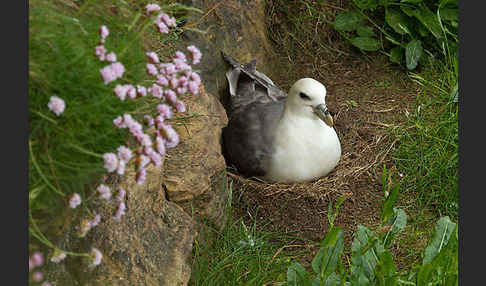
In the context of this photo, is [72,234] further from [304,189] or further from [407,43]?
[407,43]

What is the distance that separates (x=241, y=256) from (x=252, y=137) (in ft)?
3.08

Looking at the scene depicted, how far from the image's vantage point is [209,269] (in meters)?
3.01

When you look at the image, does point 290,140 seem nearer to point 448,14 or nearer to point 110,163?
point 448,14

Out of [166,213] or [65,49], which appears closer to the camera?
[65,49]

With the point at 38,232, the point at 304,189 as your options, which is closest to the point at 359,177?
the point at 304,189

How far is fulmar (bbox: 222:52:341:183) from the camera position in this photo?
12.3 ft

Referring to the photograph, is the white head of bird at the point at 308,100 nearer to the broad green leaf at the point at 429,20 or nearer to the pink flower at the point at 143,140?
the broad green leaf at the point at 429,20

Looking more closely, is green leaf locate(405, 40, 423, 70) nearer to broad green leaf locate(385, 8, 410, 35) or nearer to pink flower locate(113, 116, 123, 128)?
broad green leaf locate(385, 8, 410, 35)

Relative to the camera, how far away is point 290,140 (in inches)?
147

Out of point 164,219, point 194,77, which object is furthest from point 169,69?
point 164,219

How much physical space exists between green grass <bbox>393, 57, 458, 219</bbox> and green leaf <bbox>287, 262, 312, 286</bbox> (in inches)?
48.6

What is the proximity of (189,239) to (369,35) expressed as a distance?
8.49 feet

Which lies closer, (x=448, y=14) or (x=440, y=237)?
(x=440, y=237)

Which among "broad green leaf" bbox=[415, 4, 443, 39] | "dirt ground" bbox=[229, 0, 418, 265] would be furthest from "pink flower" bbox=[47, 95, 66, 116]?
"broad green leaf" bbox=[415, 4, 443, 39]
